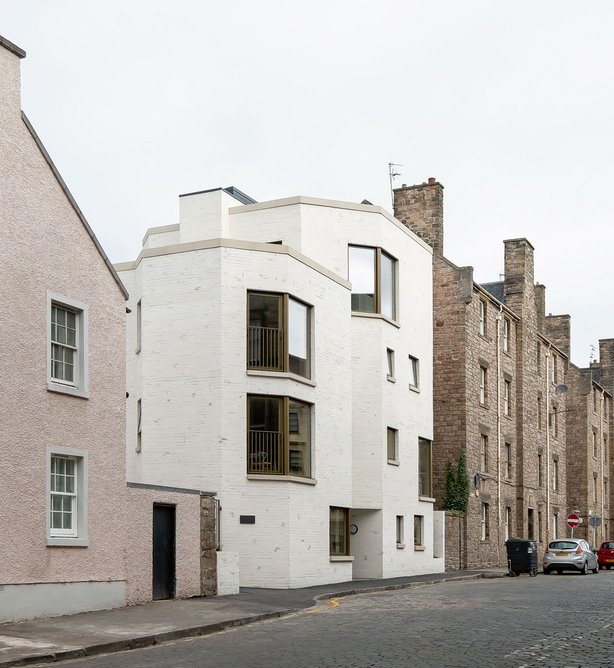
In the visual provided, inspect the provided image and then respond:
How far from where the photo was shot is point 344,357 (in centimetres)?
3139

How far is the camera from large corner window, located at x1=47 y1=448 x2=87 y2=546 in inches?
737

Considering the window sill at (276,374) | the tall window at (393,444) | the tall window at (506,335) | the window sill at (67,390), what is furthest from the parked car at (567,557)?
the window sill at (67,390)

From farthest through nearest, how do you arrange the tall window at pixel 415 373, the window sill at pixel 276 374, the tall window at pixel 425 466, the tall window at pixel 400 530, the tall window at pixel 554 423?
the tall window at pixel 554 423 < the tall window at pixel 425 466 < the tall window at pixel 415 373 < the tall window at pixel 400 530 < the window sill at pixel 276 374

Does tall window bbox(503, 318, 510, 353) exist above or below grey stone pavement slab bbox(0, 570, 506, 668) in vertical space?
above

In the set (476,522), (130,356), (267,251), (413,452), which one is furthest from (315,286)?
(476,522)

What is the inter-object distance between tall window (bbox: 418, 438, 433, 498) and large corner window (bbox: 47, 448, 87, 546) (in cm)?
1934

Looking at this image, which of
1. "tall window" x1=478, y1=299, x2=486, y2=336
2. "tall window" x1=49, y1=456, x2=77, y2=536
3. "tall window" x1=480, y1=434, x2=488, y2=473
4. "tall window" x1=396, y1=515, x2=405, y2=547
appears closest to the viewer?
"tall window" x1=49, y1=456, x2=77, y2=536

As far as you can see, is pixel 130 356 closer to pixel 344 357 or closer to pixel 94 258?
pixel 344 357

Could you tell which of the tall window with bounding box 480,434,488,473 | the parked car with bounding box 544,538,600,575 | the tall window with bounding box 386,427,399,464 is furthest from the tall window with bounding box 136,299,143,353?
the tall window with bounding box 480,434,488,473

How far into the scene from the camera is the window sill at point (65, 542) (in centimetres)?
1831

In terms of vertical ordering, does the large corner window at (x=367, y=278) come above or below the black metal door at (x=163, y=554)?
above

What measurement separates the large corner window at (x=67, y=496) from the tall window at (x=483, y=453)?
89.3 feet

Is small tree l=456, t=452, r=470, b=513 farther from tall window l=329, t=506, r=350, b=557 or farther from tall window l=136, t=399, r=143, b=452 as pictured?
tall window l=136, t=399, r=143, b=452

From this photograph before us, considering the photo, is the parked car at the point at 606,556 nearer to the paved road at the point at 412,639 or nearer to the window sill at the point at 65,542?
the paved road at the point at 412,639
